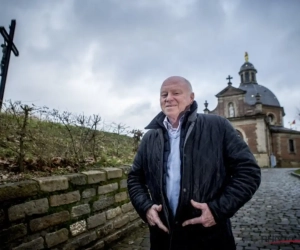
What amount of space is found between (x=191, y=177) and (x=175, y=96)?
0.75 meters

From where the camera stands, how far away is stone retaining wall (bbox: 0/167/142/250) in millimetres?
2588

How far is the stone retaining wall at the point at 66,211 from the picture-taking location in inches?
102

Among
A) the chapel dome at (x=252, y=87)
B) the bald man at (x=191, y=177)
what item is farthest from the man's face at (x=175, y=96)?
the chapel dome at (x=252, y=87)

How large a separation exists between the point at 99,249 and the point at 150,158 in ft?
7.97

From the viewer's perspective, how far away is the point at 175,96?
Answer: 217 centimetres

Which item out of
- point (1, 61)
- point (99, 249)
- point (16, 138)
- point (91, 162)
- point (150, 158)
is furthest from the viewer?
point (1, 61)

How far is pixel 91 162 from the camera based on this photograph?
4.82 meters

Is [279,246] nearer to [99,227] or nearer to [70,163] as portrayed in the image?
[99,227]

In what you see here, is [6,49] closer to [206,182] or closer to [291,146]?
[206,182]

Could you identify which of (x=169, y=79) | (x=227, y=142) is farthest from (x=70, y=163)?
(x=227, y=142)

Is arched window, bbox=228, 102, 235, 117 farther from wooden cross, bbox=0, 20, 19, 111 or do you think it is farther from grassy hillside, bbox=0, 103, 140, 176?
wooden cross, bbox=0, 20, 19, 111

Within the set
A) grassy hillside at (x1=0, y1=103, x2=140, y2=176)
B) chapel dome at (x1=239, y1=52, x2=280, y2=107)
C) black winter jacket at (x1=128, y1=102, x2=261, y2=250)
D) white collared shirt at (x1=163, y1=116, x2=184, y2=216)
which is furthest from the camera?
chapel dome at (x1=239, y1=52, x2=280, y2=107)

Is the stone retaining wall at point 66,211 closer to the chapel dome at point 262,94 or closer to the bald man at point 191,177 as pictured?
the bald man at point 191,177

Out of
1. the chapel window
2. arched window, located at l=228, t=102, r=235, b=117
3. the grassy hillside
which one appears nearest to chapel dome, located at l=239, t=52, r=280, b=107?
the chapel window
